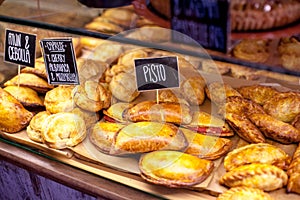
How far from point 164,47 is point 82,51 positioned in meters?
1.06

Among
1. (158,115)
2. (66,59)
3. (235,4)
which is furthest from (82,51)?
(235,4)

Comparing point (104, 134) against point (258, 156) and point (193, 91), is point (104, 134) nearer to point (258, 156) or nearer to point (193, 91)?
point (193, 91)

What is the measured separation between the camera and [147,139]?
1.25 meters

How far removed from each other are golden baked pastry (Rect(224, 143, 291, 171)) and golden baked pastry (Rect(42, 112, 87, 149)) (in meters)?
0.50

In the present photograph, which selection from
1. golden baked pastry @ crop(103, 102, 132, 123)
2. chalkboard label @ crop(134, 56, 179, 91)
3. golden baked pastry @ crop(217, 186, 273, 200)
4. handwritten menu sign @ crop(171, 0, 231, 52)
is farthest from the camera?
golden baked pastry @ crop(103, 102, 132, 123)

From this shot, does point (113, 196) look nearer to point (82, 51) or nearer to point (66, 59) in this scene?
point (66, 59)

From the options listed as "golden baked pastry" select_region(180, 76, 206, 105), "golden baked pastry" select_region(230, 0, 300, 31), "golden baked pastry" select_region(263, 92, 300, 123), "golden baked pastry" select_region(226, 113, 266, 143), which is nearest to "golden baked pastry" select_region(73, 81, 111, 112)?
"golden baked pastry" select_region(180, 76, 206, 105)

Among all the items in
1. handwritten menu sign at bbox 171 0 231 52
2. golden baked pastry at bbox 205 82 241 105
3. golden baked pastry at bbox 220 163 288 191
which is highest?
handwritten menu sign at bbox 171 0 231 52

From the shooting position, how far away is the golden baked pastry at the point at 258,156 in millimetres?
1164

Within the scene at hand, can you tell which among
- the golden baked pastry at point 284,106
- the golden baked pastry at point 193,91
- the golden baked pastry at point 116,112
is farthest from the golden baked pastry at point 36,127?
the golden baked pastry at point 284,106

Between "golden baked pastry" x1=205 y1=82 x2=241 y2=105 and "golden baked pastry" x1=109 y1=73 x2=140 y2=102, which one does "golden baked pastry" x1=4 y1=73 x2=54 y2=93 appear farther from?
"golden baked pastry" x1=205 y1=82 x2=241 y2=105

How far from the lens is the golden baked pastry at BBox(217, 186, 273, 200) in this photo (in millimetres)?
1057

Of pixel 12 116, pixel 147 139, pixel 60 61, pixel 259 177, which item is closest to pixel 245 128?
pixel 259 177

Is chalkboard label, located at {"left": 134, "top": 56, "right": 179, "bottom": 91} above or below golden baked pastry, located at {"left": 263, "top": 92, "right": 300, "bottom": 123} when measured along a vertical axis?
above
